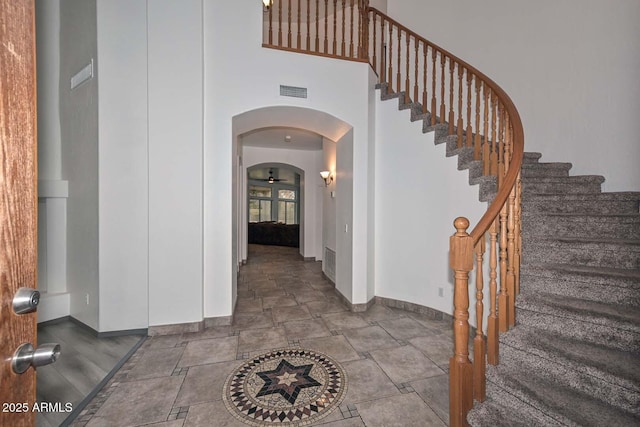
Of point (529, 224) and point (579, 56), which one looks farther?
point (579, 56)

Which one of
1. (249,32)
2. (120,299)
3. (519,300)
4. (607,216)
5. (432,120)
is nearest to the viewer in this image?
(519,300)

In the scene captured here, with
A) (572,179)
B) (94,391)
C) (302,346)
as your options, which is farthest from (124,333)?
(572,179)

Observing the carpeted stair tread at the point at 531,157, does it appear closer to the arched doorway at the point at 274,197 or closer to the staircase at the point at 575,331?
the staircase at the point at 575,331

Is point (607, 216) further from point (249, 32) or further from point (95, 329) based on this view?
point (95, 329)

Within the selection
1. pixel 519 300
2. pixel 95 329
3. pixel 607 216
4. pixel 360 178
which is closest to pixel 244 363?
pixel 95 329

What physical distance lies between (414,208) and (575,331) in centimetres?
216

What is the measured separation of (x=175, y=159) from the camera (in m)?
2.98

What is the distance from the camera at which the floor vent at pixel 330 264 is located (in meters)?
4.94

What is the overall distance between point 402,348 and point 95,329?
3.39 metres

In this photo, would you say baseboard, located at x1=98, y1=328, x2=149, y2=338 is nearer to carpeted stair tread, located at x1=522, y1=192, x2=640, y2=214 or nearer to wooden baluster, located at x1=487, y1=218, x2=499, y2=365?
wooden baluster, located at x1=487, y1=218, x2=499, y2=365

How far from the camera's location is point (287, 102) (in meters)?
3.36

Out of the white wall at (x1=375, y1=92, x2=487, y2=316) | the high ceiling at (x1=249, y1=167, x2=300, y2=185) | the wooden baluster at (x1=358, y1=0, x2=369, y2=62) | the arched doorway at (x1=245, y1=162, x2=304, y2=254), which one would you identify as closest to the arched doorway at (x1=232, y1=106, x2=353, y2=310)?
the white wall at (x1=375, y1=92, x2=487, y2=316)

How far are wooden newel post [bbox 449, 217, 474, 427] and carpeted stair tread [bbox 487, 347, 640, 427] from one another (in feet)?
0.61

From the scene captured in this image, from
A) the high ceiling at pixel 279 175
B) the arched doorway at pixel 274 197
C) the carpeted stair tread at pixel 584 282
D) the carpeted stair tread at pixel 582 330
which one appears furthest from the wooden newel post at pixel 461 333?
the high ceiling at pixel 279 175
